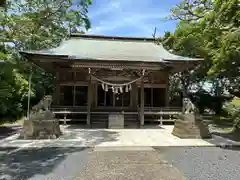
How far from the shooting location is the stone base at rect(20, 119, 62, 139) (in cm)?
662

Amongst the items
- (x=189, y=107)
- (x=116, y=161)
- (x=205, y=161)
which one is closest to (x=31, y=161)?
(x=116, y=161)

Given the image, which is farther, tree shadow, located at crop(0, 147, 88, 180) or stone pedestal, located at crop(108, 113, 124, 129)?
stone pedestal, located at crop(108, 113, 124, 129)

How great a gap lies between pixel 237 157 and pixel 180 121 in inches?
112

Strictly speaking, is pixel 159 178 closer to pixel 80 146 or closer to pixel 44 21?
pixel 80 146

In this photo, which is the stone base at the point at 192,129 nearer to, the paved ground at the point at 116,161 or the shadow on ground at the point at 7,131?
the paved ground at the point at 116,161

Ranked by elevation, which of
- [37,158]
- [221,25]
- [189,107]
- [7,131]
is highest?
[221,25]

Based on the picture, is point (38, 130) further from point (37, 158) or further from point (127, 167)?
point (127, 167)

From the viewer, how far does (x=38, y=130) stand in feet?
21.9

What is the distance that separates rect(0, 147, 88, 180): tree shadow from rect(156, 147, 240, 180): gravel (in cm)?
255

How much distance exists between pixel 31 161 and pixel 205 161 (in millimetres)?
3925

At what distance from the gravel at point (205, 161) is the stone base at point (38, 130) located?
3713 mm

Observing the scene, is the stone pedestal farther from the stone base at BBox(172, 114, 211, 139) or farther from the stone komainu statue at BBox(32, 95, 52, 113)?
the stone komainu statue at BBox(32, 95, 52, 113)

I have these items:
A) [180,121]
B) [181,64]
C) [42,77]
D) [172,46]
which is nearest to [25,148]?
[180,121]

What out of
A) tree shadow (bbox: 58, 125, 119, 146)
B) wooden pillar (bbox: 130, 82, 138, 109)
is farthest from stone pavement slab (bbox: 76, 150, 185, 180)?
wooden pillar (bbox: 130, 82, 138, 109)
